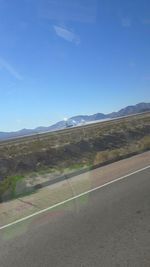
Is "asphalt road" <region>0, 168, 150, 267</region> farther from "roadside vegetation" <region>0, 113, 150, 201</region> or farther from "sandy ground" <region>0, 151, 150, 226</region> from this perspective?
"roadside vegetation" <region>0, 113, 150, 201</region>

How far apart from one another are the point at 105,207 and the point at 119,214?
2.52 feet

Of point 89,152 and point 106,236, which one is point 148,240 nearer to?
point 106,236

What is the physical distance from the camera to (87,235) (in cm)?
652

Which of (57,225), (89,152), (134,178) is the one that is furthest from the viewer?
(89,152)

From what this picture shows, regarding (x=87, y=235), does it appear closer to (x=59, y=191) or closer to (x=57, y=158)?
(x=59, y=191)

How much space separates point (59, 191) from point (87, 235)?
186 inches

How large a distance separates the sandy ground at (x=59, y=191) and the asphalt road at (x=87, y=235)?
Result: 748 mm

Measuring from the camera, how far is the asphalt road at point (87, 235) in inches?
217

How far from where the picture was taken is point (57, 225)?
742 centimetres

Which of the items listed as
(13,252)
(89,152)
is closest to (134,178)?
(13,252)

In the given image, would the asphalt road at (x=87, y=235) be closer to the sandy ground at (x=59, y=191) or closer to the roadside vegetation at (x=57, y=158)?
Answer: the sandy ground at (x=59, y=191)

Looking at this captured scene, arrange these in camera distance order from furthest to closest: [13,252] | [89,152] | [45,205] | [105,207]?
1. [89,152]
2. [45,205]
3. [105,207]
4. [13,252]

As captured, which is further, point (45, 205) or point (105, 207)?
point (45, 205)

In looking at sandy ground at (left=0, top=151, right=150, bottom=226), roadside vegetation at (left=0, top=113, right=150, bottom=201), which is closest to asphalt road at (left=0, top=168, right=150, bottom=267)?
sandy ground at (left=0, top=151, right=150, bottom=226)
